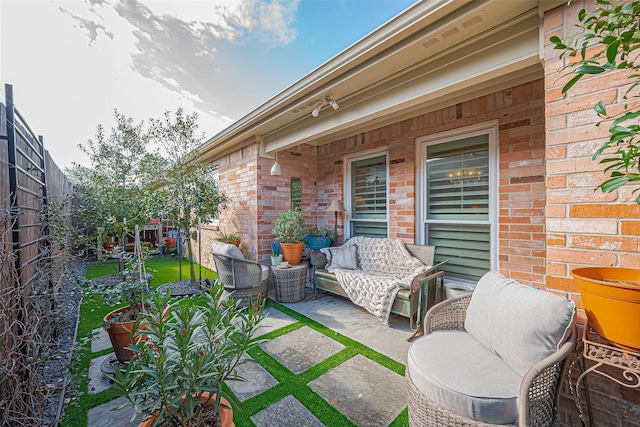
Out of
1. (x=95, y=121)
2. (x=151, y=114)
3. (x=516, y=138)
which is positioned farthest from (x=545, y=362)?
(x=95, y=121)

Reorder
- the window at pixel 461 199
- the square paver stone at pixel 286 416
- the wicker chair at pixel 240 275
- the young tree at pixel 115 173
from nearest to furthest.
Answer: the square paver stone at pixel 286 416 < the window at pixel 461 199 < the wicker chair at pixel 240 275 < the young tree at pixel 115 173

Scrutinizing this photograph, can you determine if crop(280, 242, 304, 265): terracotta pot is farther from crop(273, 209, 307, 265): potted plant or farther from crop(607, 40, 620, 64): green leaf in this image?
crop(607, 40, 620, 64): green leaf

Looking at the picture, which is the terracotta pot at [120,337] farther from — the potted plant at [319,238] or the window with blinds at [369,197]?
the window with blinds at [369,197]

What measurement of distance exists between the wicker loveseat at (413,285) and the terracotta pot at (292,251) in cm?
25

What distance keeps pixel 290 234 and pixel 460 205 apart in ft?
8.33

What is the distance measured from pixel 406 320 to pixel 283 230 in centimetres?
220

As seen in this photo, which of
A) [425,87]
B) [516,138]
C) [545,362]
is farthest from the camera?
[516,138]

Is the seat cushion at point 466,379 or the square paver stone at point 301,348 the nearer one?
the seat cushion at point 466,379

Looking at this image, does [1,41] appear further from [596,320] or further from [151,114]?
[596,320]

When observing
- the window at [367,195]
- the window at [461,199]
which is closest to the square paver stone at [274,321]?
the window at [367,195]

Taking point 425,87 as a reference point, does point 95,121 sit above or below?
above

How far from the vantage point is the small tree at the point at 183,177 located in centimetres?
440

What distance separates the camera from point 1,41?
2.12 m

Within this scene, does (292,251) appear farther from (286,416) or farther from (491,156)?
(491,156)
